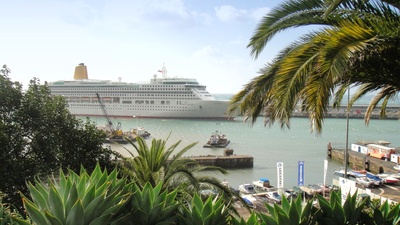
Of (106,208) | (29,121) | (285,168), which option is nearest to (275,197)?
(285,168)

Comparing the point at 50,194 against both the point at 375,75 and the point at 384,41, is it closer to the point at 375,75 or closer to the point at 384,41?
the point at 384,41

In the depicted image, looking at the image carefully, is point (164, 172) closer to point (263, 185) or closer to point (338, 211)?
point (338, 211)

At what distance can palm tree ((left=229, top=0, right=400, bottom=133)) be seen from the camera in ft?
9.99

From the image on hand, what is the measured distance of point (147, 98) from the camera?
186 ft

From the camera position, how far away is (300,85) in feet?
10.8

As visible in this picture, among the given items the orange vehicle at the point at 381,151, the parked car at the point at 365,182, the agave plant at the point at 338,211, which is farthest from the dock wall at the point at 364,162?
the agave plant at the point at 338,211

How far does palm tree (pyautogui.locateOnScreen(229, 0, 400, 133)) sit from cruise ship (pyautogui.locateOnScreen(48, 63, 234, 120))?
160 ft

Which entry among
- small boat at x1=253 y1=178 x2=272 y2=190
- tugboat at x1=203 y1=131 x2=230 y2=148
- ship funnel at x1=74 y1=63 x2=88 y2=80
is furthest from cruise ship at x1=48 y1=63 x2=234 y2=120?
small boat at x1=253 y1=178 x2=272 y2=190

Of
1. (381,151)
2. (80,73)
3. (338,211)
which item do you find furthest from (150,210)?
(80,73)

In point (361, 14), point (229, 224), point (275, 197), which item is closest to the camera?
point (229, 224)

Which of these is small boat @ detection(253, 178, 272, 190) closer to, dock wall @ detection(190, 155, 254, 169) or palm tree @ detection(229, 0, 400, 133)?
dock wall @ detection(190, 155, 254, 169)

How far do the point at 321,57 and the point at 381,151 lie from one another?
24573 millimetres

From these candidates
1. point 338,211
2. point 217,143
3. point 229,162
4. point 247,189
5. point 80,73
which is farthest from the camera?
point 80,73

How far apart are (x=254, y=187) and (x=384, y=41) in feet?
47.7
